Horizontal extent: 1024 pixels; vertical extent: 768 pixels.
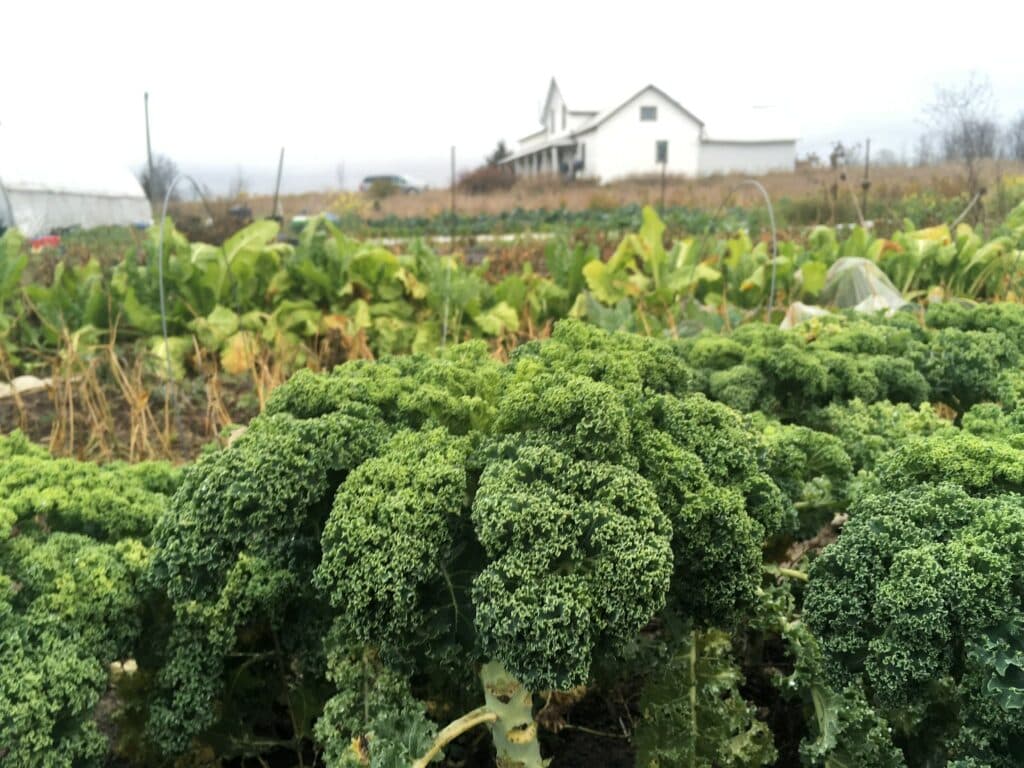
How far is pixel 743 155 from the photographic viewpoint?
187 feet

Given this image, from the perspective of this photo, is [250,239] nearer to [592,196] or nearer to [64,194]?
[64,194]

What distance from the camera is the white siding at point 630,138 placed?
5350 centimetres

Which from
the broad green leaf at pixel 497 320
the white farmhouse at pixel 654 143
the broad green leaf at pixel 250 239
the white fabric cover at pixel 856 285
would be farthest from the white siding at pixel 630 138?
the broad green leaf at pixel 497 320

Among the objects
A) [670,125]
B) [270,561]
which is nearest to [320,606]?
[270,561]

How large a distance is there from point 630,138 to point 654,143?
5.36ft

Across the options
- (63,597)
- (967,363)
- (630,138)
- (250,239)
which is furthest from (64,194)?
(630,138)

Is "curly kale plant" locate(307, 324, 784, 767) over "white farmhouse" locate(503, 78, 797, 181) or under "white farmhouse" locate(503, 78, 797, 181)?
under

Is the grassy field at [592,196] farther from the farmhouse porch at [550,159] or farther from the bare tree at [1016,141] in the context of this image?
the farmhouse porch at [550,159]

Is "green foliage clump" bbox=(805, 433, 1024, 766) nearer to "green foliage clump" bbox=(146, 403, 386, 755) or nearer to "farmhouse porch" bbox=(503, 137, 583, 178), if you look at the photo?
"green foliage clump" bbox=(146, 403, 386, 755)

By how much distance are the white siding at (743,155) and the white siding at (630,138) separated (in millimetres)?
2804

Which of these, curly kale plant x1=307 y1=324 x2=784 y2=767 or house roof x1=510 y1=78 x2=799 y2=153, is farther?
house roof x1=510 y1=78 x2=799 y2=153

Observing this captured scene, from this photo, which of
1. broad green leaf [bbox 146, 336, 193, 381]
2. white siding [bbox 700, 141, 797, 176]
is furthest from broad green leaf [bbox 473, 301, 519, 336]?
white siding [bbox 700, 141, 797, 176]

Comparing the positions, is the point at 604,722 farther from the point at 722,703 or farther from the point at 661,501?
the point at 661,501

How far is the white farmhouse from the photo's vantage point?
53.5m
